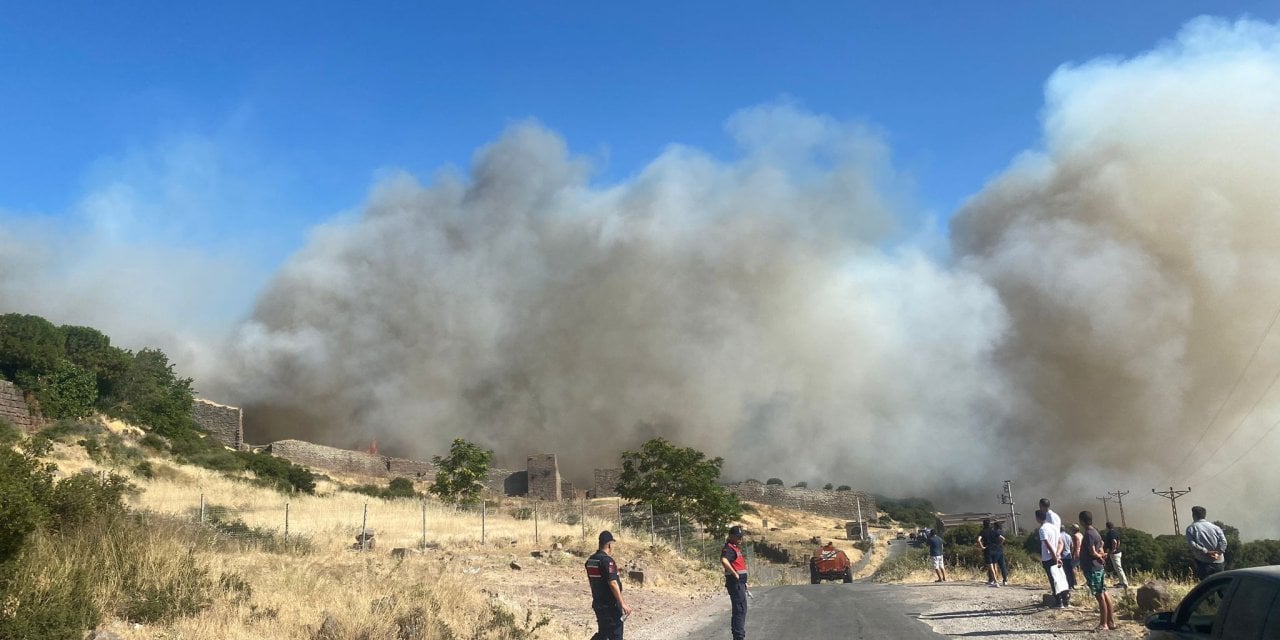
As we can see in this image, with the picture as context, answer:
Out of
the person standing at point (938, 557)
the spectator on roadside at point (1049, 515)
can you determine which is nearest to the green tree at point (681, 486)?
the person standing at point (938, 557)

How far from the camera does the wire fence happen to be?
19500 mm

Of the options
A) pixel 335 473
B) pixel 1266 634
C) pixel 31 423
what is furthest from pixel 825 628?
pixel 335 473

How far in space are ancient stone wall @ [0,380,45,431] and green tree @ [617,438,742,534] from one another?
27.0 metres

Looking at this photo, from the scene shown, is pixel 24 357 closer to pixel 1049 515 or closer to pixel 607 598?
pixel 607 598

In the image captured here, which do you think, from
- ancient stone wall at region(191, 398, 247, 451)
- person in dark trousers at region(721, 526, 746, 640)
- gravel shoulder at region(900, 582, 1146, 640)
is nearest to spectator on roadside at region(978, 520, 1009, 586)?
gravel shoulder at region(900, 582, 1146, 640)

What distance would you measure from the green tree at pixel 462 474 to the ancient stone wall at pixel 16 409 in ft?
59.5

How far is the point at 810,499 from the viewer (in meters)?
70.1

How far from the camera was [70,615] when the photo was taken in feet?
26.3

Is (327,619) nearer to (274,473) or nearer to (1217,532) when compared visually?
(1217,532)

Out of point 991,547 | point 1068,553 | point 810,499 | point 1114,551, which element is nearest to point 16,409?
point 991,547

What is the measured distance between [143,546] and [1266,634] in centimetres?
1137

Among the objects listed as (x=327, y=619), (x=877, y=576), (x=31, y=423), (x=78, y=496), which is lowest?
(x=877, y=576)

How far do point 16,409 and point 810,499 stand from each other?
53.8m

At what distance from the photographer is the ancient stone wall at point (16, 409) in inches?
1484
